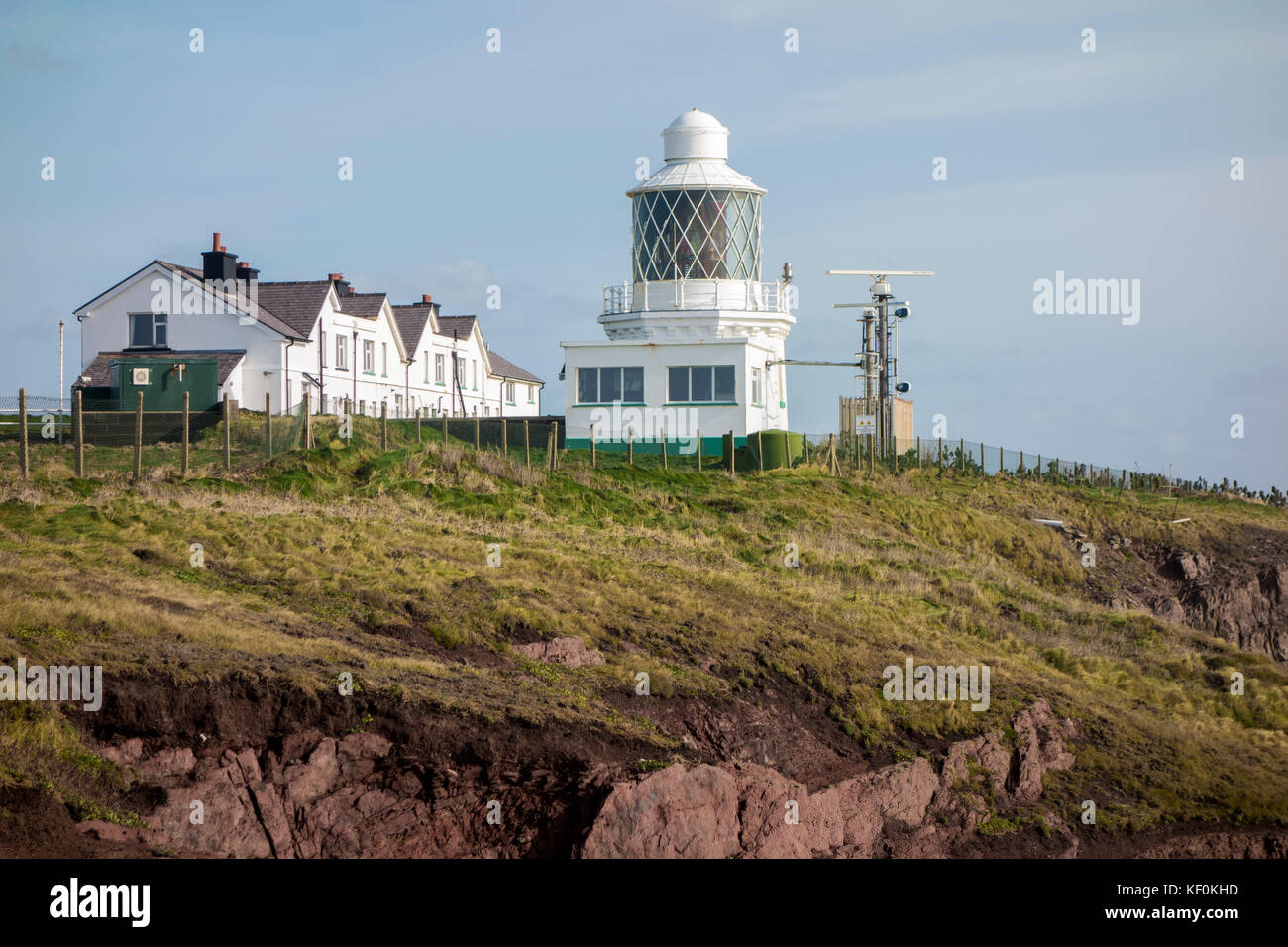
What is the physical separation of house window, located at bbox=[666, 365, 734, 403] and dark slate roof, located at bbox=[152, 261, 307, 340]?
15685 mm

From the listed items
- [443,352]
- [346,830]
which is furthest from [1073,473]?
[346,830]

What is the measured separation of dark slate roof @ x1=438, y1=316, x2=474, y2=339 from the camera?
62312mm

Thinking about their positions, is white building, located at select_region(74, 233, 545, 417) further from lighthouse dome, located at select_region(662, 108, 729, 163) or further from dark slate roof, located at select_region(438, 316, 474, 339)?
lighthouse dome, located at select_region(662, 108, 729, 163)

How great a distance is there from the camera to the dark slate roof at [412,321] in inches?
2292

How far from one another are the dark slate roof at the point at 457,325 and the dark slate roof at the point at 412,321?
73.9 inches

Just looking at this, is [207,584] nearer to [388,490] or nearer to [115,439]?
[388,490]

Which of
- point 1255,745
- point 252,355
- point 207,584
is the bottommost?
point 1255,745

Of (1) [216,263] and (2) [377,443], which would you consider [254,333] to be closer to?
(1) [216,263]

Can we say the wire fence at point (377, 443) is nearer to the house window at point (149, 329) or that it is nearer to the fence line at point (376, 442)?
the fence line at point (376, 442)

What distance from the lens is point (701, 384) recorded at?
3825cm

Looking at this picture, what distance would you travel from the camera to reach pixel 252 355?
47.2 meters
